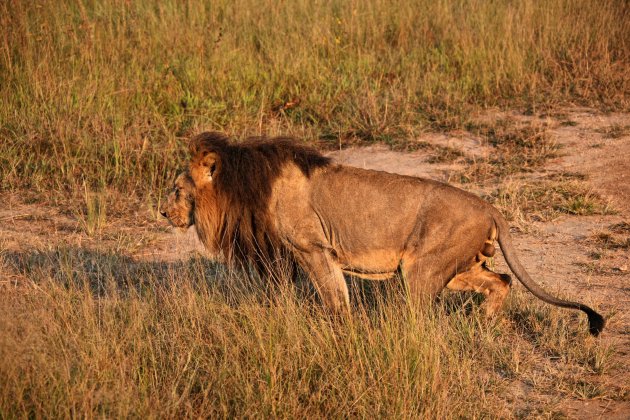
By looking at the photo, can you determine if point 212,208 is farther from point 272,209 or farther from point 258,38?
point 258,38

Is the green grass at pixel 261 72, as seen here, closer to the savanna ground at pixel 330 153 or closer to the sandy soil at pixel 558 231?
the savanna ground at pixel 330 153

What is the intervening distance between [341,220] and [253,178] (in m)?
0.54

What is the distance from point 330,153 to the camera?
324 inches

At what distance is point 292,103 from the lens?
8.84 m

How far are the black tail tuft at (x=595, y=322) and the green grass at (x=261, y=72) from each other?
13.2ft

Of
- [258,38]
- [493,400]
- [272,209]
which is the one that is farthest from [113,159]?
[493,400]

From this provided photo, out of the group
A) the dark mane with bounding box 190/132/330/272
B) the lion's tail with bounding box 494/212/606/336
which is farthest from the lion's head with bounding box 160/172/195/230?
the lion's tail with bounding box 494/212/606/336

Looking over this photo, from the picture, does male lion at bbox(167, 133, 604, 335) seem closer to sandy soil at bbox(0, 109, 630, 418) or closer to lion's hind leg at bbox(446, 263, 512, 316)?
lion's hind leg at bbox(446, 263, 512, 316)

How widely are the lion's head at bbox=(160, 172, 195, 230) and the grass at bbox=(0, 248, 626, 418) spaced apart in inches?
22.4

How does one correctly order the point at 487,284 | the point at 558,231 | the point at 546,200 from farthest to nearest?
the point at 546,200 → the point at 558,231 → the point at 487,284

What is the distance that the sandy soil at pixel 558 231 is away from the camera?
208 inches

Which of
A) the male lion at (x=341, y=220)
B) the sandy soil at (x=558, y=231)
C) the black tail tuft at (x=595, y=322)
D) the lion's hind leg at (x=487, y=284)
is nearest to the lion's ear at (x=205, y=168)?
the male lion at (x=341, y=220)

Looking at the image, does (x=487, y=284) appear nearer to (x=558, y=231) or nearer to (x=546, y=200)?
(x=558, y=231)

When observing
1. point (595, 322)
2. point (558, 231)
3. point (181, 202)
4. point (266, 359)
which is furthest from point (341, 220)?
point (558, 231)
